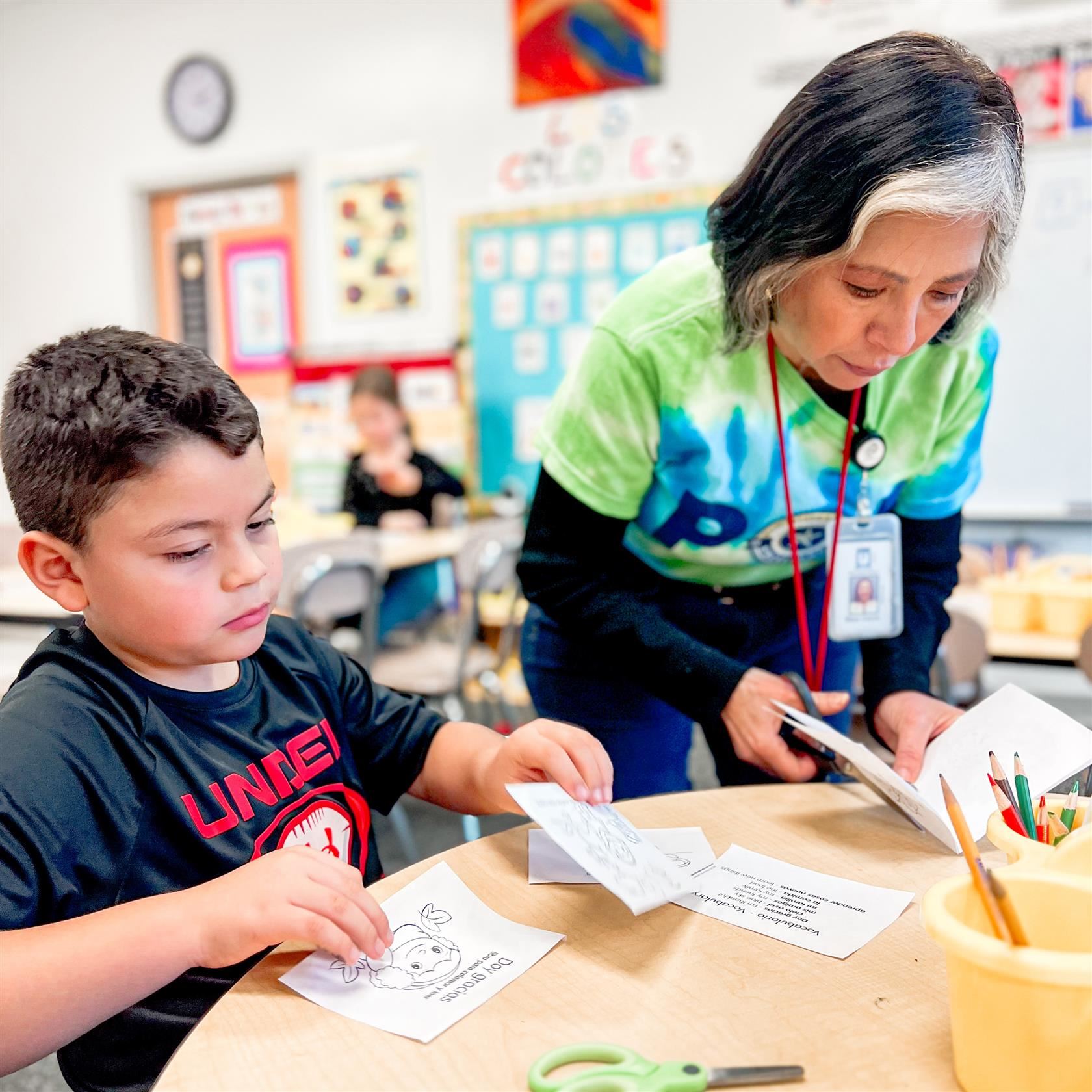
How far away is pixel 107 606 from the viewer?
2.75 feet

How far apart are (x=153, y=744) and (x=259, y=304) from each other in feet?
15.8

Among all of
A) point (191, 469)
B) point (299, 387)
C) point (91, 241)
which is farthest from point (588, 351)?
point (91, 241)

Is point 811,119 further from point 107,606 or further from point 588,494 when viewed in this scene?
point 107,606

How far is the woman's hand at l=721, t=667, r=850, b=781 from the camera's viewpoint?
105cm

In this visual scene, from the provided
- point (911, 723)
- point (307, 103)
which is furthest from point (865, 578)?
point (307, 103)

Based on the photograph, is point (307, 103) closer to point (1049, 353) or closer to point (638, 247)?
point (638, 247)

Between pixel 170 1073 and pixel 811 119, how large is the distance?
34.3 inches

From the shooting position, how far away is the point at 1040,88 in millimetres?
3574

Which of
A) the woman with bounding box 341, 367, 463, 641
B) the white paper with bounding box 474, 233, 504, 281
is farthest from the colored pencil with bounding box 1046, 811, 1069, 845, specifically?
the white paper with bounding box 474, 233, 504, 281

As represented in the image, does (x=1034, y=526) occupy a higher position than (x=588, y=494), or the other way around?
(x=588, y=494)

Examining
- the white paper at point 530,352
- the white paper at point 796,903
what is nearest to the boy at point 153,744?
the white paper at point 796,903

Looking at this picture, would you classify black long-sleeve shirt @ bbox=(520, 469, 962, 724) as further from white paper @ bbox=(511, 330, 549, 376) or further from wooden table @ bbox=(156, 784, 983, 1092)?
white paper @ bbox=(511, 330, 549, 376)

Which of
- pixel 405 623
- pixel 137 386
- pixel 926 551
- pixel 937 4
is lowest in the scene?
pixel 405 623

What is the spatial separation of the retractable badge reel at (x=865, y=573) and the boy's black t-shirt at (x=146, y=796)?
572mm
